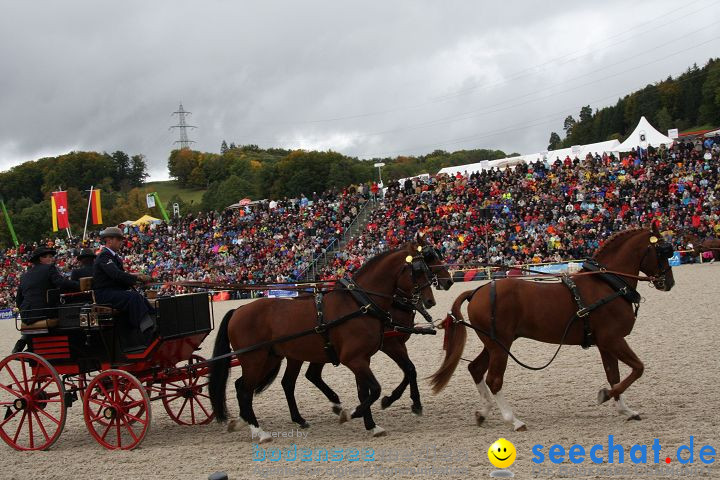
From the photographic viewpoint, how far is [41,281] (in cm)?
791

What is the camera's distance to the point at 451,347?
7.48 m

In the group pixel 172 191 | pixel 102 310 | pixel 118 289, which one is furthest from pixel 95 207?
pixel 172 191

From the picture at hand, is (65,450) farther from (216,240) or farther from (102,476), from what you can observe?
(216,240)

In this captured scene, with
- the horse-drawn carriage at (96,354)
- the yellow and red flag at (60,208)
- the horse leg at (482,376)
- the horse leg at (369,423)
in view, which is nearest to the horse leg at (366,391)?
the horse leg at (369,423)

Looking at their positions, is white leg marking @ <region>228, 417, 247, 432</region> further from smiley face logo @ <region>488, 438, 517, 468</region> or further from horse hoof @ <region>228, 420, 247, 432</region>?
smiley face logo @ <region>488, 438, 517, 468</region>

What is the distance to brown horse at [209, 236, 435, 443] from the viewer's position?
23.9ft

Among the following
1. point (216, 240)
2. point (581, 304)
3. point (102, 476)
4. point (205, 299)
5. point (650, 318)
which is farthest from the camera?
point (216, 240)

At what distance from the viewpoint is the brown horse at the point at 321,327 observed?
7277mm

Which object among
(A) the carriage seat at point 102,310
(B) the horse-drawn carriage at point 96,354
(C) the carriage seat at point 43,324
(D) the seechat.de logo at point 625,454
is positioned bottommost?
(D) the seechat.de logo at point 625,454

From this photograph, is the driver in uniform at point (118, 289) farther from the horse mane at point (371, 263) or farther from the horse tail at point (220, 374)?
the horse mane at point (371, 263)

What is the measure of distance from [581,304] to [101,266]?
16.8 feet

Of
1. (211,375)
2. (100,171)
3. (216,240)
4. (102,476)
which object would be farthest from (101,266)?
(100,171)

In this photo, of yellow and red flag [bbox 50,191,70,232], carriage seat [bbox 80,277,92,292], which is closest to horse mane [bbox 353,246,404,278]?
carriage seat [bbox 80,277,92,292]

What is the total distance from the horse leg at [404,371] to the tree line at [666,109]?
7352 cm
